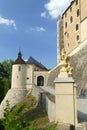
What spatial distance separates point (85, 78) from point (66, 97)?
76.4ft

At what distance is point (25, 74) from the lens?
155 feet

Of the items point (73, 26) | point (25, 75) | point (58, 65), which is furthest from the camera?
point (73, 26)

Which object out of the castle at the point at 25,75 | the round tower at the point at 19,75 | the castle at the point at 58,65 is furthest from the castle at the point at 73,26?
the round tower at the point at 19,75

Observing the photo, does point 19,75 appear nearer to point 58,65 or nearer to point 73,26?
point 58,65

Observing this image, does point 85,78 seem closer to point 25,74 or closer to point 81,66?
point 81,66

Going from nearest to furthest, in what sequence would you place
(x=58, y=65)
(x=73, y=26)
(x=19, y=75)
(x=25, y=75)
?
(x=58, y=65)
(x=19, y=75)
(x=25, y=75)
(x=73, y=26)

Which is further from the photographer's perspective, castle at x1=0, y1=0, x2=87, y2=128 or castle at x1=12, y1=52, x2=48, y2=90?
castle at x1=12, y1=52, x2=48, y2=90

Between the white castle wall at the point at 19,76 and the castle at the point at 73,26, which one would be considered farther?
the castle at the point at 73,26

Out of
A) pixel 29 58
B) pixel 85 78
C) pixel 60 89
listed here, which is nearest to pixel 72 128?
pixel 60 89

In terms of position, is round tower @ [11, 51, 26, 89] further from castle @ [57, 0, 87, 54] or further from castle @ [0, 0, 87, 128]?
castle @ [57, 0, 87, 54]

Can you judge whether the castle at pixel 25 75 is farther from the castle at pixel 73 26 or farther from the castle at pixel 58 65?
the castle at pixel 73 26

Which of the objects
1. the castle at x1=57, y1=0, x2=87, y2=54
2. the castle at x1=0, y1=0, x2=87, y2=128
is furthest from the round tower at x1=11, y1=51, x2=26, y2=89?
the castle at x1=57, y1=0, x2=87, y2=54

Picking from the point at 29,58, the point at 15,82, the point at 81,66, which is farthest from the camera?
the point at 29,58

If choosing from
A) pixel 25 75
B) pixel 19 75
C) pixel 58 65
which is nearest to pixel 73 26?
pixel 58 65
